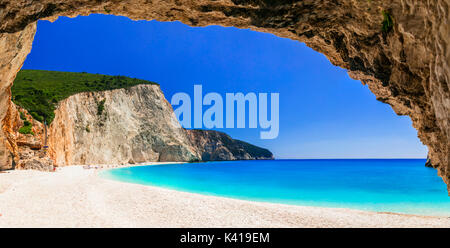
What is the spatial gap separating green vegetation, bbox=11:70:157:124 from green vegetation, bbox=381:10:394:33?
30.5 metres

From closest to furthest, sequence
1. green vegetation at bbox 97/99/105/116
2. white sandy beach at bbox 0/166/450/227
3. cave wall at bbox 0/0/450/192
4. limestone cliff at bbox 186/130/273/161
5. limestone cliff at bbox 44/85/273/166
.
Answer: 1. cave wall at bbox 0/0/450/192
2. white sandy beach at bbox 0/166/450/227
3. limestone cliff at bbox 44/85/273/166
4. green vegetation at bbox 97/99/105/116
5. limestone cliff at bbox 186/130/273/161

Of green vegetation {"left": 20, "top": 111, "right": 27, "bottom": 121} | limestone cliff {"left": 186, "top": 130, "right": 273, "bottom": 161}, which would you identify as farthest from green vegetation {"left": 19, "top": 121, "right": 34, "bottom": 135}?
limestone cliff {"left": 186, "top": 130, "right": 273, "bottom": 161}

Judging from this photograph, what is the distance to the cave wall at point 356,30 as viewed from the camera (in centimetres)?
300

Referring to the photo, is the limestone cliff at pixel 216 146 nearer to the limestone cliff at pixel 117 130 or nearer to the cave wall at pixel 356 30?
the limestone cliff at pixel 117 130

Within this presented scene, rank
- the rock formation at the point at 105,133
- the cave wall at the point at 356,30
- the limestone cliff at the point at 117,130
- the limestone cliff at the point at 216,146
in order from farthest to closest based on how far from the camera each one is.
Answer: the limestone cliff at the point at 216,146, the limestone cliff at the point at 117,130, the rock formation at the point at 105,133, the cave wall at the point at 356,30

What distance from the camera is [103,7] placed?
429cm

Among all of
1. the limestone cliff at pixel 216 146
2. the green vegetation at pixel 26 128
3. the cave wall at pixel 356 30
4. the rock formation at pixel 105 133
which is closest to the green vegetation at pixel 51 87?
the rock formation at pixel 105 133

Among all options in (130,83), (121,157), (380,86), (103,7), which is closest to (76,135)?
(121,157)

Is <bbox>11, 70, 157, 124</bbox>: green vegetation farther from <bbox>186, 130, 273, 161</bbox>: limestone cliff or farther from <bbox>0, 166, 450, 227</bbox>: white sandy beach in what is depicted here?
<bbox>186, 130, 273, 161</bbox>: limestone cliff

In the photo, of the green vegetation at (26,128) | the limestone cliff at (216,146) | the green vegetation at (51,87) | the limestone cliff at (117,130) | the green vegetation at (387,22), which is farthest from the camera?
the limestone cliff at (216,146)

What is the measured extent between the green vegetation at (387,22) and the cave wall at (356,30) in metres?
0.02

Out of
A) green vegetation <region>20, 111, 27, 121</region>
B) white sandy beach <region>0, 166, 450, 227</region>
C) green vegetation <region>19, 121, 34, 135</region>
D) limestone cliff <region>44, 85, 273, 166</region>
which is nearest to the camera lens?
white sandy beach <region>0, 166, 450, 227</region>

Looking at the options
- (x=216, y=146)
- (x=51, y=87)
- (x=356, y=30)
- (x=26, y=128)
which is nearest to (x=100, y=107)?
(x=51, y=87)

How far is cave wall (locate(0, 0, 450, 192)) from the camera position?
3002mm
